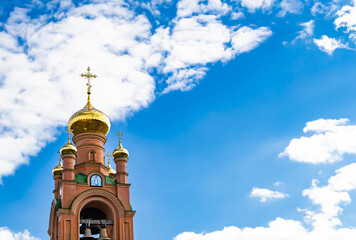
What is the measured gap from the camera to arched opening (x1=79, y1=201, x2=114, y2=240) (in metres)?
20.5

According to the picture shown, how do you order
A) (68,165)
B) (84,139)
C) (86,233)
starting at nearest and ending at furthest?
(86,233) → (68,165) → (84,139)

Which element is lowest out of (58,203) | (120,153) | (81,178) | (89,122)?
(58,203)

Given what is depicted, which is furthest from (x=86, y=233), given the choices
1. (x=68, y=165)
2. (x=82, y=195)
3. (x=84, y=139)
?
(x=84, y=139)

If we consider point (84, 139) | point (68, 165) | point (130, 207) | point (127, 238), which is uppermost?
point (84, 139)

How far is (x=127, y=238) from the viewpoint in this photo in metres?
20.5

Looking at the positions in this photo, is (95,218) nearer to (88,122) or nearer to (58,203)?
(58,203)

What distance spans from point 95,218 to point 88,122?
4434 mm

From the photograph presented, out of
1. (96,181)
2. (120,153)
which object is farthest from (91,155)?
(96,181)

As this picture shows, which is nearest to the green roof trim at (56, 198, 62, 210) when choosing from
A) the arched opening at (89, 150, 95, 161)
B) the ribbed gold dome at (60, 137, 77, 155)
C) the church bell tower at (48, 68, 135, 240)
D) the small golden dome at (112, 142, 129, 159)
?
the church bell tower at (48, 68, 135, 240)

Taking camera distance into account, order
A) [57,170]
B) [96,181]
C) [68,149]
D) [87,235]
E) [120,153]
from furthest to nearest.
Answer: [57,170] → [120,153] → [68,149] → [96,181] → [87,235]

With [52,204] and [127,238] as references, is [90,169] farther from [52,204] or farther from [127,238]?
[127,238]

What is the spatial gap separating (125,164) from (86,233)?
380 centimetres

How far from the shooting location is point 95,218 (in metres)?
21.9

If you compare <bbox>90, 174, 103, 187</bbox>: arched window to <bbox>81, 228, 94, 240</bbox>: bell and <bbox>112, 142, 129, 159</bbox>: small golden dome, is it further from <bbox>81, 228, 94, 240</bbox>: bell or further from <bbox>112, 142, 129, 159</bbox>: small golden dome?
<bbox>81, 228, 94, 240</bbox>: bell
